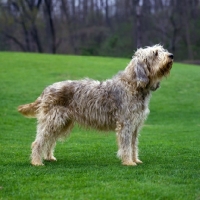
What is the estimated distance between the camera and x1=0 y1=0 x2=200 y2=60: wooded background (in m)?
51.1

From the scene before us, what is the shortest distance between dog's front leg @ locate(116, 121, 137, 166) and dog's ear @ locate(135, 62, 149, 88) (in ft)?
2.30

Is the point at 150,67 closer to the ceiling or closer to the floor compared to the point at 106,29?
closer to the ceiling

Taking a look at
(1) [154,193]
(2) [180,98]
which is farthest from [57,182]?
(2) [180,98]

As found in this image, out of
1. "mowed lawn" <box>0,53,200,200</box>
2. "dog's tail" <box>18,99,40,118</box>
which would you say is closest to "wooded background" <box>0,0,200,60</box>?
"mowed lawn" <box>0,53,200,200</box>

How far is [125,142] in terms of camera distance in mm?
8172

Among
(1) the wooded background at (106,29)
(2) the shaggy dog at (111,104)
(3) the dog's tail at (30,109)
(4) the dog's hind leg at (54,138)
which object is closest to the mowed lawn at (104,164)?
(4) the dog's hind leg at (54,138)

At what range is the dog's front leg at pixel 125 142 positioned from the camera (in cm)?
815

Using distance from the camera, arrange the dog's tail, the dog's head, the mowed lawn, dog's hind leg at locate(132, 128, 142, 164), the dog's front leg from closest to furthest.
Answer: the mowed lawn < the dog's head < the dog's front leg < dog's hind leg at locate(132, 128, 142, 164) < the dog's tail

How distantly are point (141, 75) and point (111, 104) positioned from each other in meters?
0.72

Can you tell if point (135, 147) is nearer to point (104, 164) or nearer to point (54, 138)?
point (104, 164)

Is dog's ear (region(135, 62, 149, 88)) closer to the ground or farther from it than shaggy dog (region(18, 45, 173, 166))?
farther from it

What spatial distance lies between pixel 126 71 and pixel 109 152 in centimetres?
212

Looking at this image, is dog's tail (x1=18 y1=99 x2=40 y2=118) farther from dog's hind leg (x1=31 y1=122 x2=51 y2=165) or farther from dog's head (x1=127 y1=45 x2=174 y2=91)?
dog's head (x1=127 y1=45 x2=174 y2=91)

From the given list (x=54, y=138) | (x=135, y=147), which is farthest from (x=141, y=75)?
(x=54, y=138)
